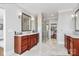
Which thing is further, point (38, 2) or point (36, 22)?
point (36, 22)

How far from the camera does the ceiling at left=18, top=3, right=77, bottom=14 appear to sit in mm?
2641

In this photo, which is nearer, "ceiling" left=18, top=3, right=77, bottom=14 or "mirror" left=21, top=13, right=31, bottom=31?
"ceiling" left=18, top=3, right=77, bottom=14

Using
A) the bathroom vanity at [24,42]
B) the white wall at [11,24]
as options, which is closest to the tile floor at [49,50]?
the bathroom vanity at [24,42]

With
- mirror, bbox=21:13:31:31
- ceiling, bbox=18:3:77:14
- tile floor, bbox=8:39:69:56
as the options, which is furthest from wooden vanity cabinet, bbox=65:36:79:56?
mirror, bbox=21:13:31:31

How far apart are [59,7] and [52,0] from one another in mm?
242

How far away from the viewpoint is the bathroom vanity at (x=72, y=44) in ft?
8.63

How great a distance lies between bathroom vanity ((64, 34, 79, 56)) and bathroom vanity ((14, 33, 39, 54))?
0.75 m

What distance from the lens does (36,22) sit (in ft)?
9.25

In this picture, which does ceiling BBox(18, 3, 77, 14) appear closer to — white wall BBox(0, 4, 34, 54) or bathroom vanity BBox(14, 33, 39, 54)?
white wall BBox(0, 4, 34, 54)

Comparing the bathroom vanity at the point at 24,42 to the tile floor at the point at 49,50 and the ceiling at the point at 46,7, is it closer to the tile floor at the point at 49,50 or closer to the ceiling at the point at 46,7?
the tile floor at the point at 49,50

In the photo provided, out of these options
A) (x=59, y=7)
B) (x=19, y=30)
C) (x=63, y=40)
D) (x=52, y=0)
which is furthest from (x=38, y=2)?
(x=63, y=40)

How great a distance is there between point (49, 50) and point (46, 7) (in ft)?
3.46

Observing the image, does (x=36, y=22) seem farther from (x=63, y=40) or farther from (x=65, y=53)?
(x=65, y=53)

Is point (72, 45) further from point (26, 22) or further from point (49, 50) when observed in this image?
point (26, 22)
